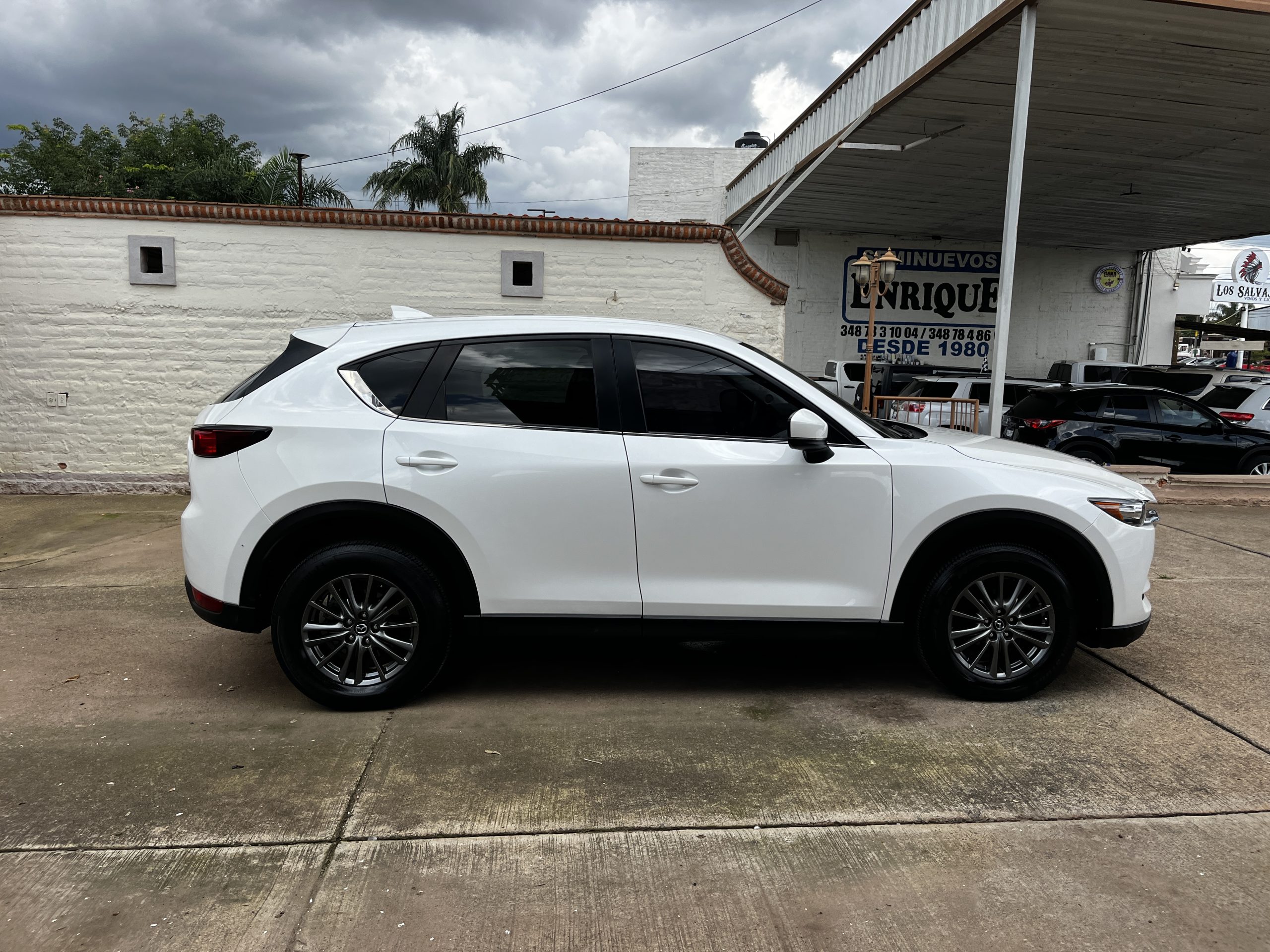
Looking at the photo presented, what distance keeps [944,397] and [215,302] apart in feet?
34.8

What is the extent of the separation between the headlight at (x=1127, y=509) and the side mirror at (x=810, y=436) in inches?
50.7

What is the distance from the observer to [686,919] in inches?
106

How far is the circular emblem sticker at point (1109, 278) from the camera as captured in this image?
2397 centimetres

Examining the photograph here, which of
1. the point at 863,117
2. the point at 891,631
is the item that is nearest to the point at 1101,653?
the point at 891,631

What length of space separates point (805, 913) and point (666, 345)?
248cm

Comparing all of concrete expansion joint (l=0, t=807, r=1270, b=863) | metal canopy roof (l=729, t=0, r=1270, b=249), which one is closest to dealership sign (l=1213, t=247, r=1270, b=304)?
metal canopy roof (l=729, t=0, r=1270, b=249)

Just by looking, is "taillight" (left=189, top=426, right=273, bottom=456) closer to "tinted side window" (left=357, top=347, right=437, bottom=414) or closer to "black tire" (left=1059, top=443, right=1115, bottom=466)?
"tinted side window" (left=357, top=347, right=437, bottom=414)

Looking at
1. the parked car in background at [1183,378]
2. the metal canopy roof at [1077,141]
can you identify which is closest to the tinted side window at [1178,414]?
the metal canopy roof at [1077,141]

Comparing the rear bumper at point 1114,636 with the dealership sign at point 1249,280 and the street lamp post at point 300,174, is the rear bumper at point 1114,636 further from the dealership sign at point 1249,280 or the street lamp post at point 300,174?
the dealership sign at point 1249,280

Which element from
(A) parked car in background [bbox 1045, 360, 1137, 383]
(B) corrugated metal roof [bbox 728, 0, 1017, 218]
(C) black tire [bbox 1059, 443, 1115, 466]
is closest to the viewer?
(B) corrugated metal roof [bbox 728, 0, 1017, 218]

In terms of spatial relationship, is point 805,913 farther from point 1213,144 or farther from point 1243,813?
point 1213,144

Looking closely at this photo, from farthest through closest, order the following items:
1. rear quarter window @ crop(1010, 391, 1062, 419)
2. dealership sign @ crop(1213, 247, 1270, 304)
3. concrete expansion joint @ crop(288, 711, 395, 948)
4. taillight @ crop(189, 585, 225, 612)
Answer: dealership sign @ crop(1213, 247, 1270, 304) → rear quarter window @ crop(1010, 391, 1062, 419) → taillight @ crop(189, 585, 225, 612) → concrete expansion joint @ crop(288, 711, 395, 948)

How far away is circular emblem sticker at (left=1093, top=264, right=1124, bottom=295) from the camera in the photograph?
944 inches

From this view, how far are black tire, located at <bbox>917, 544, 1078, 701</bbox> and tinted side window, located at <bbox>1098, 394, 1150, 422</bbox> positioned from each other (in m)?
8.78
